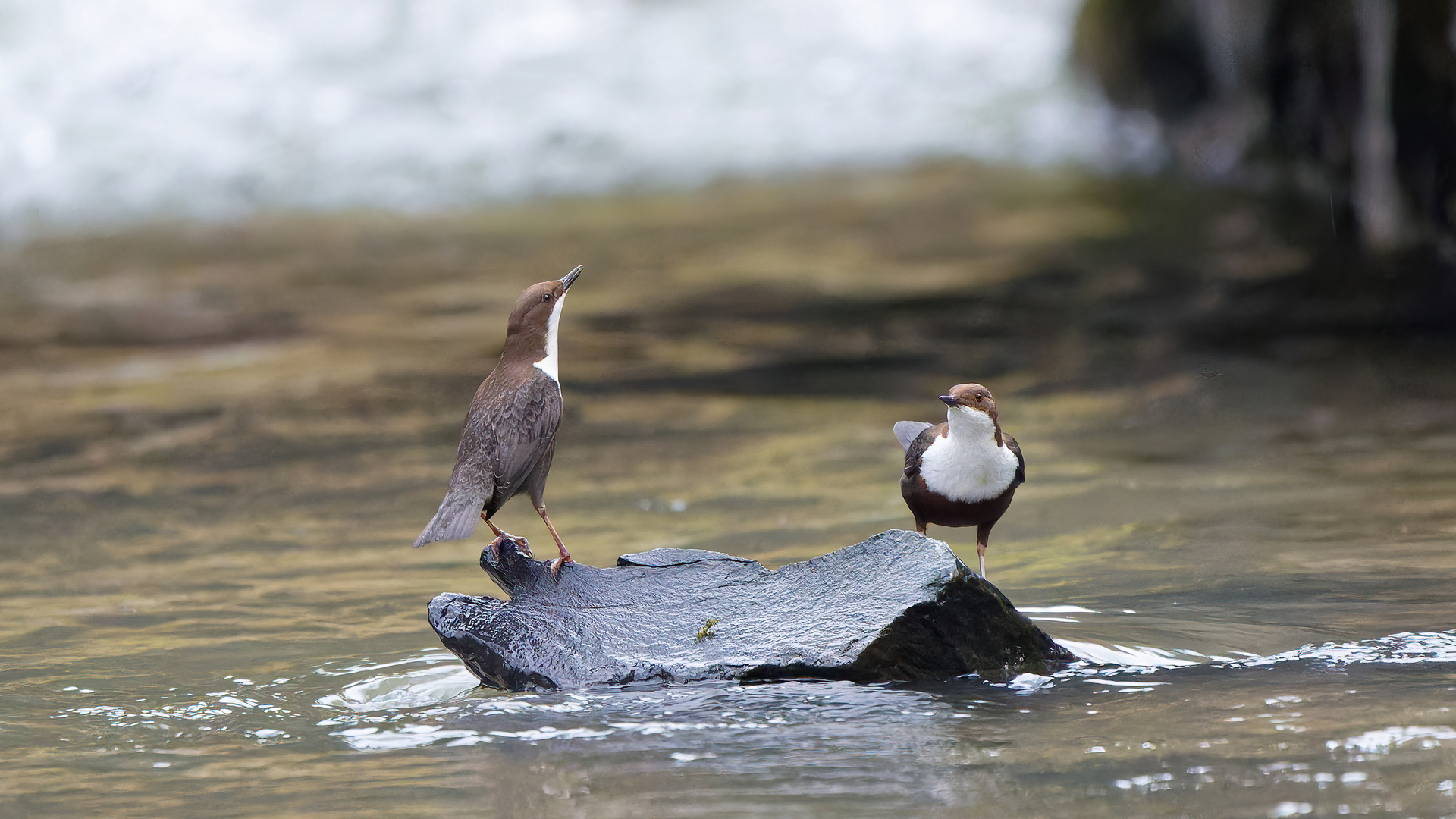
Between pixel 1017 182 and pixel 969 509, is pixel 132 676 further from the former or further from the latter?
pixel 1017 182

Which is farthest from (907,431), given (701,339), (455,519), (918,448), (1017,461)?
(701,339)

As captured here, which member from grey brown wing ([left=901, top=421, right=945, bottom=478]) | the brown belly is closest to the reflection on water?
the brown belly

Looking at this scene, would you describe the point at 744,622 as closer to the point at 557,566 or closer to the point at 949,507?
the point at 557,566

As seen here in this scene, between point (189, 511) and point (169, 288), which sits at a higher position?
point (169, 288)

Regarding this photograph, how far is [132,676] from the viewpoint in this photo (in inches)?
190

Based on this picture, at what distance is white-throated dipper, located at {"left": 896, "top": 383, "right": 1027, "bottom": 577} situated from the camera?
436 centimetres

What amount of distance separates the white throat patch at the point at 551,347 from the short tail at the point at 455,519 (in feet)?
1.58

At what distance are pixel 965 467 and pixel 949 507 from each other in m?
0.14

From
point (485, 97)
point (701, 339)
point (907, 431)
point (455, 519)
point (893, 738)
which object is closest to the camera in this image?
point (893, 738)

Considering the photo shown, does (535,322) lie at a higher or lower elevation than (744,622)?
higher

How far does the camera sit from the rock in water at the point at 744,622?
4.10 metres

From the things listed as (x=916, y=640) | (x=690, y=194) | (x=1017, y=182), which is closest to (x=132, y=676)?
(x=916, y=640)

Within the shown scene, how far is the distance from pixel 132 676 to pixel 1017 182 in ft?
Result: 29.8

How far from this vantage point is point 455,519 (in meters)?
4.11
